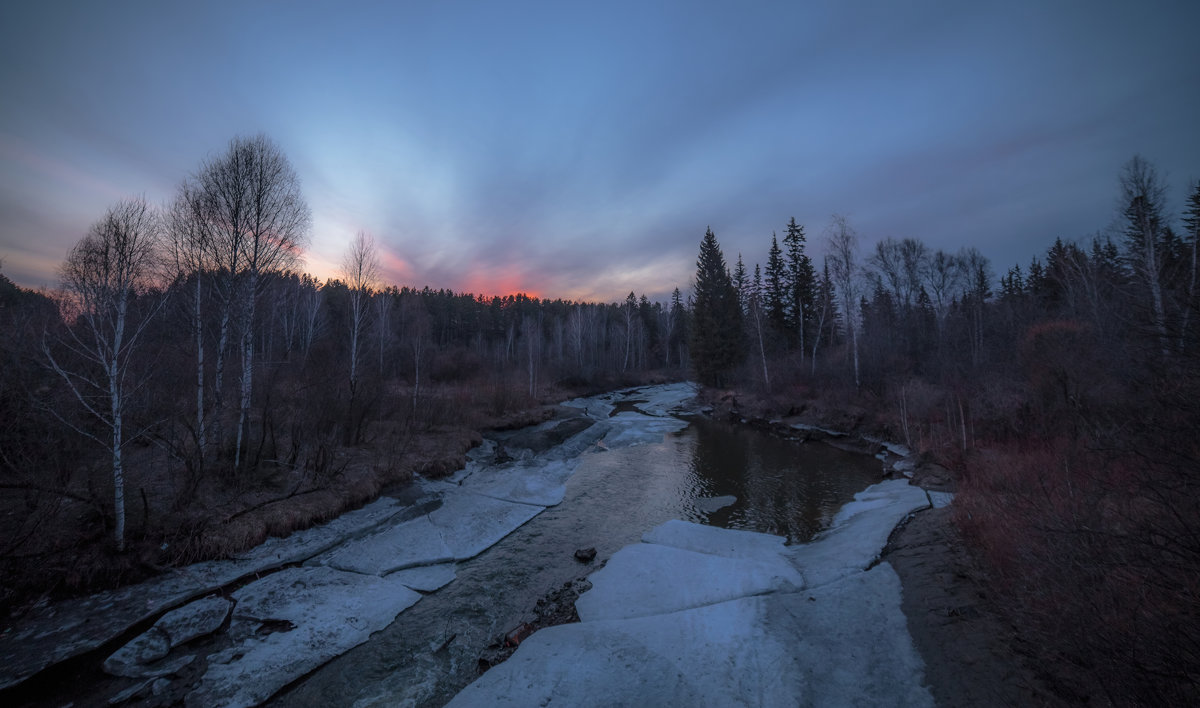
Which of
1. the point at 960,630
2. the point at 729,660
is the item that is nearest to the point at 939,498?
the point at 960,630

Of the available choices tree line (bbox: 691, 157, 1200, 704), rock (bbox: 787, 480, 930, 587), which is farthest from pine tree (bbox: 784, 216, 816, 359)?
rock (bbox: 787, 480, 930, 587)

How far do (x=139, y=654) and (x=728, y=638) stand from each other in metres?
7.74

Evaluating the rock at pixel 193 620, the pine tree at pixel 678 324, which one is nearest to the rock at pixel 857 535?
the rock at pixel 193 620

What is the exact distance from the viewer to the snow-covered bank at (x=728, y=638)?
4.74 meters

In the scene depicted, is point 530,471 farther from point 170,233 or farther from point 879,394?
point 879,394

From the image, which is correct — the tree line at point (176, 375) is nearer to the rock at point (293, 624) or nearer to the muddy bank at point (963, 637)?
the rock at point (293, 624)

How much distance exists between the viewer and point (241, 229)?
435 inches

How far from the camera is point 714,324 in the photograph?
35.3m

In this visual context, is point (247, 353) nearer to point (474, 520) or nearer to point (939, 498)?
point (474, 520)

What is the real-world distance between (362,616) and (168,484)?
618 cm

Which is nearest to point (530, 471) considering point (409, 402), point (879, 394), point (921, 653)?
point (409, 402)

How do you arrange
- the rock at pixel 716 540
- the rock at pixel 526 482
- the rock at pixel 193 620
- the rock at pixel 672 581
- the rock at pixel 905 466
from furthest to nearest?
the rock at pixel 905 466, the rock at pixel 526 482, the rock at pixel 716 540, the rock at pixel 672 581, the rock at pixel 193 620

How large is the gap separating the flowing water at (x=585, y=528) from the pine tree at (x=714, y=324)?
14.5 meters

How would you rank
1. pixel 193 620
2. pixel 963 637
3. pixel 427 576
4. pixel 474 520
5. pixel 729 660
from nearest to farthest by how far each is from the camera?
1. pixel 963 637
2. pixel 729 660
3. pixel 193 620
4. pixel 427 576
5. pixel 474 520
